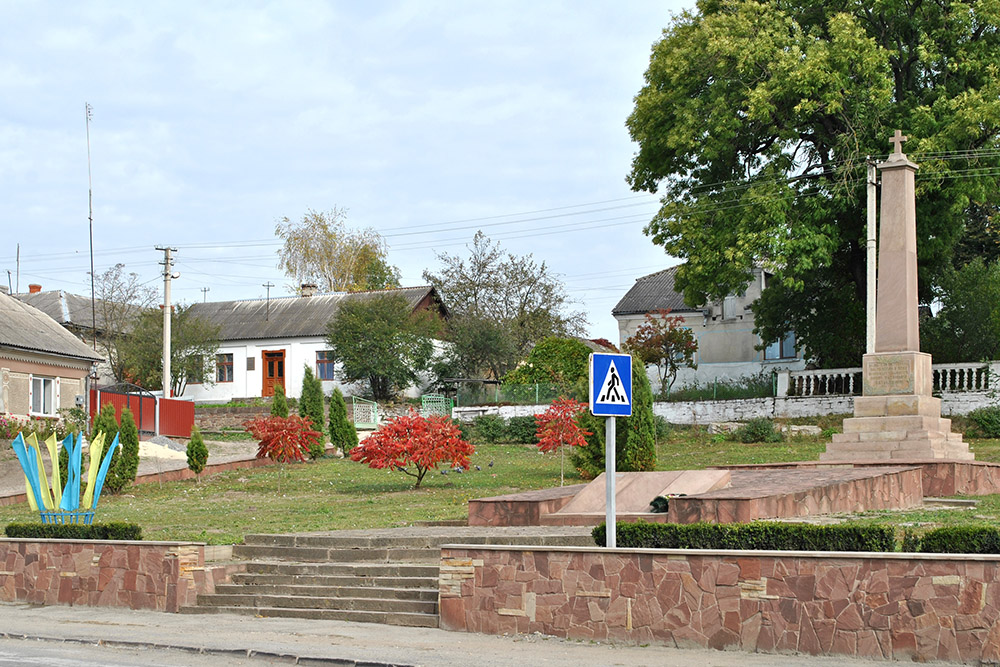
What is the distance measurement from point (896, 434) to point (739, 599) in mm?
12808

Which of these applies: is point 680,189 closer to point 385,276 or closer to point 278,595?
point 278,595

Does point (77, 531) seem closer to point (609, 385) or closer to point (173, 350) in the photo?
point (609, 385)

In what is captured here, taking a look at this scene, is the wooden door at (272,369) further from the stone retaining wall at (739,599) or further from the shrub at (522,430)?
the stone retaining wall at (739,599)

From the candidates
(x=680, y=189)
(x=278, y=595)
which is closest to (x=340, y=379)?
(x=680, y=189)

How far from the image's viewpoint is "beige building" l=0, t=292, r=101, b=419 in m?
39.3

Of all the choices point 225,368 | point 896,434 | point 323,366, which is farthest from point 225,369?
point 896,434

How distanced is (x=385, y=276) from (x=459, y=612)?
185ft

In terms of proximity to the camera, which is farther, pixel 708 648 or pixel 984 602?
pixel 708 648

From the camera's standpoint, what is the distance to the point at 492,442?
1471 inches

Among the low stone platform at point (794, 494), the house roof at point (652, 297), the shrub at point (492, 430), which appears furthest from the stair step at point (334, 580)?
the house roof at point (652, 297)

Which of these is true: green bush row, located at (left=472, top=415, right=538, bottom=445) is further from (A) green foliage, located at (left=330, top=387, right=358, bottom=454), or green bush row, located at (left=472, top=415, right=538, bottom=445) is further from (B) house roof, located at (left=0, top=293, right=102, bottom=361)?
(B) house roof, located at (left=0, top=293, right=102, bottom=361)

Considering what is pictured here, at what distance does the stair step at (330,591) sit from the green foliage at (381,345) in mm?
34618

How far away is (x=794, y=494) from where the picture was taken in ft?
49.2

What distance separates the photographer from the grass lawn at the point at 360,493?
17.5 metres
